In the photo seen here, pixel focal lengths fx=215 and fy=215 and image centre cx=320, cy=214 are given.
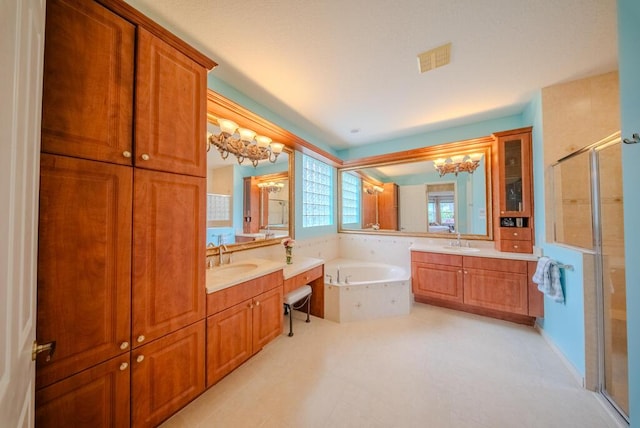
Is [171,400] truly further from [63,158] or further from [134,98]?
[134,98]

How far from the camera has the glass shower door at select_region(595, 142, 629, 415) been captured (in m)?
1.55

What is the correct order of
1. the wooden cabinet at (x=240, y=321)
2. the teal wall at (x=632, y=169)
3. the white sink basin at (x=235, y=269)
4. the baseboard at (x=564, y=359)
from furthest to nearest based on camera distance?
the white sink basin at (x=235, y=269)
the baseboard at (x=564, y=359)
the wooden cabinet at (x=240, y=321)
the teal wall at (x=632, y=169)

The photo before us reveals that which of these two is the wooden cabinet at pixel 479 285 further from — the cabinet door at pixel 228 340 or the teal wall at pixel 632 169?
the cabinet door at pixel 228 340

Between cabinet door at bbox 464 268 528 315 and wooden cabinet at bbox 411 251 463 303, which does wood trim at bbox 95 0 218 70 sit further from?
cabinet door at bbox 464 268 528 315

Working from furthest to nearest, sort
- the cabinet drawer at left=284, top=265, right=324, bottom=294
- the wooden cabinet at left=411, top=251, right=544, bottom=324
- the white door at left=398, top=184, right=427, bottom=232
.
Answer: the white door at left=398, top=184, right=427, bottom=232 < the wooden cabinet at left=411, top=251, right=544, bottom=324 < the cabinet drawer at left=284, top=265, right=324, bottom=294

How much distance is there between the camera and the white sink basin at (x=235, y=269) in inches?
75.8

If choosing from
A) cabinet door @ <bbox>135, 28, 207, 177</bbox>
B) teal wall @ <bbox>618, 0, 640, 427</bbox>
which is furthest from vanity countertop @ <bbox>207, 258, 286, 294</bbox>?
teal wall @ <bbox>618, 0, 640, 427</bbox>

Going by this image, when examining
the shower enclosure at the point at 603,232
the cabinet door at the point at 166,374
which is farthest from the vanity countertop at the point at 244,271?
the shower enclosure at the point at 603,232

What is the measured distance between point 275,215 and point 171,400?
1886mm

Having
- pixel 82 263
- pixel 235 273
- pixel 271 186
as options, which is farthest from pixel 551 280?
pixel 82 263

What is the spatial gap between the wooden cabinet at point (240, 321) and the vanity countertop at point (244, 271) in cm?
5

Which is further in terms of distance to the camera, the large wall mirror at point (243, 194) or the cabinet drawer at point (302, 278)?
the cabinet drawer at point (302, 278)

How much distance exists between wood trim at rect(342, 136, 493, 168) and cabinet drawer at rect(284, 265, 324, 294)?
2023mm

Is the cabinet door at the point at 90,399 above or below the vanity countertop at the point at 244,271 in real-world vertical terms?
below
